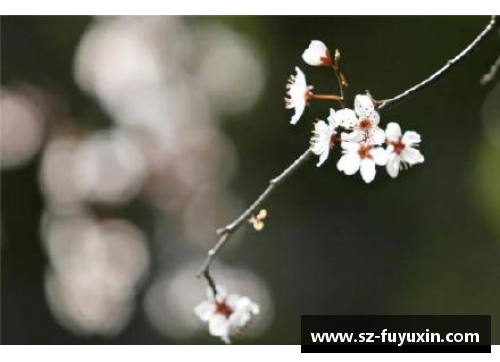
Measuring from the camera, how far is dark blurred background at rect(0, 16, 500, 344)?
7066 millimetres

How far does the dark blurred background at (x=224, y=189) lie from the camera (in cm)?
707

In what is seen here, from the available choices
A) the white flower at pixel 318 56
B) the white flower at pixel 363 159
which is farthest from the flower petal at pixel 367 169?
the white flower at pixel 318 56

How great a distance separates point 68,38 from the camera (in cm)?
770

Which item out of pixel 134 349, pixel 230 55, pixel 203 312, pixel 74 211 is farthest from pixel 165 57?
pixel 203 312

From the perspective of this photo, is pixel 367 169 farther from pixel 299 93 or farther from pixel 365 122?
pixel 299 93

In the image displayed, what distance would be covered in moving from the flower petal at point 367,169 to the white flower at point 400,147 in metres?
0.08

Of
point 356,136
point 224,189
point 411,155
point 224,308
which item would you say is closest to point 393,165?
point 411,155

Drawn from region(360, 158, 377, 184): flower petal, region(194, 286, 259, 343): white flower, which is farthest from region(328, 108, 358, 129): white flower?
region(194, 286, 259, 343): white flower

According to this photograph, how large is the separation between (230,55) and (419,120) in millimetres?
1728

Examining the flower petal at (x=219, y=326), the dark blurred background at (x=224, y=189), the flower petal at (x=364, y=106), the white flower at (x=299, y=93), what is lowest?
the flower petal at (x=219, y=326)

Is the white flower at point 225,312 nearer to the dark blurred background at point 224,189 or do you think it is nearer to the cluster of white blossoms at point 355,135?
the cluster of white blossoms at point 355,135

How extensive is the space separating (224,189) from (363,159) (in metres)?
5.73

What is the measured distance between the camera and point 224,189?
773cm

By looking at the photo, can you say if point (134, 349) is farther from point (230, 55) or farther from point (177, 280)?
point (230, 55)
